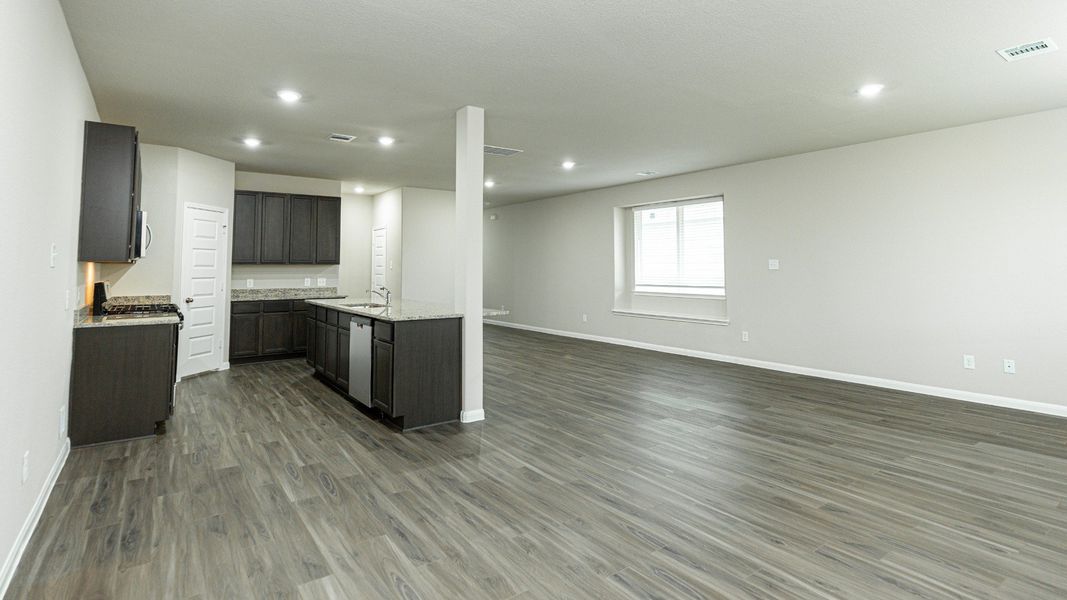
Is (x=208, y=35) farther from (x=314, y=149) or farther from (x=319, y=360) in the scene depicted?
(x=319, y=360)

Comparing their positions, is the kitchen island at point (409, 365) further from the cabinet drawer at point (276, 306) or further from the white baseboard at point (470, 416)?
the cabinet drawer at point (276, 306)

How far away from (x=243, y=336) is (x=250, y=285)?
2.58ft

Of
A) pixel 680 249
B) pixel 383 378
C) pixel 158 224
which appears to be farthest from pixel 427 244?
pixel 383 378

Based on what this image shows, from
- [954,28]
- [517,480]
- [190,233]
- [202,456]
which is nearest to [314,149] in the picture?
[190,233]

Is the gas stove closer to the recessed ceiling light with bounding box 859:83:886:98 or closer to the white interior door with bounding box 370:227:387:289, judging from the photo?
the white interior door with bounding box 370:227:387:289

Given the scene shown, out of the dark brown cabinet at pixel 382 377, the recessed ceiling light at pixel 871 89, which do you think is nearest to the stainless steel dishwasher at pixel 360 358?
the dark brown cabinet at pixel 382 377

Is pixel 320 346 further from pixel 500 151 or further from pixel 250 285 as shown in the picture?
pixel 500 151

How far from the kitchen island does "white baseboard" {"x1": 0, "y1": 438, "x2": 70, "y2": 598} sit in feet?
6.21

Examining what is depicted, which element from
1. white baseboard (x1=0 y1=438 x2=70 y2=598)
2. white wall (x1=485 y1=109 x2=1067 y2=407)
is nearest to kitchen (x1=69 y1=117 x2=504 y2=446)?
white baseboard (x1=0 y1=438 x2=70 y2=598)

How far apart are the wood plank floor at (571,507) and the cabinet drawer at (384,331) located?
71 centimetres

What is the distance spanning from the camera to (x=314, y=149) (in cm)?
561

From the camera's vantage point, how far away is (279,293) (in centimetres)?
677

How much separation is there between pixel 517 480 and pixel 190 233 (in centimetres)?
499

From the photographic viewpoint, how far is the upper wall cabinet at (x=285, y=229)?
656 cm
